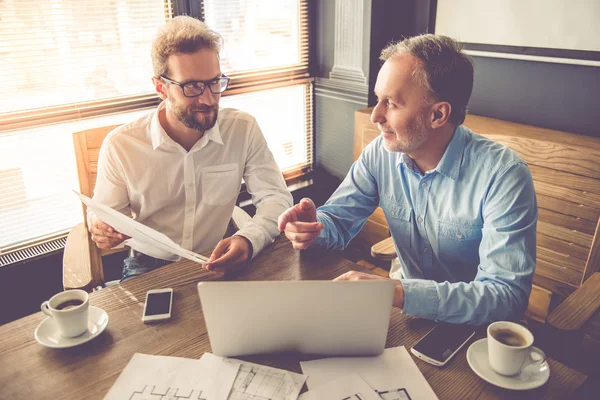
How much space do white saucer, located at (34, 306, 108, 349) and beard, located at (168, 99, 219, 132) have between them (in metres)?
0.78

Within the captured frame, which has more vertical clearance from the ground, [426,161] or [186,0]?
[186,0]

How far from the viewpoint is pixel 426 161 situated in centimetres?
153

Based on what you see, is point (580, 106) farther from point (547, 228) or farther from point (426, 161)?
point (426, 161)

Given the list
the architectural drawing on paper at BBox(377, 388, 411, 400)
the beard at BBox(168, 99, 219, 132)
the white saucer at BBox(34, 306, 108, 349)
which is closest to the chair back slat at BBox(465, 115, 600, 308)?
the beard at BBox(168, 99, 219, 132)

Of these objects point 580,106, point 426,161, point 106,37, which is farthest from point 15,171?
point 580,106

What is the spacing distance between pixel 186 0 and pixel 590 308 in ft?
7.38

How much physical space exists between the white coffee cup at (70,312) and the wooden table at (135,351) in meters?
Answer: 0.04

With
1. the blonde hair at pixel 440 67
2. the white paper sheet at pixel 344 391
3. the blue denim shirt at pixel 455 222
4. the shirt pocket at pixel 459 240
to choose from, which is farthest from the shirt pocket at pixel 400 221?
the white paper sheet at pixel 344 391

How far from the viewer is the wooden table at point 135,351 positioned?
956 millimetres

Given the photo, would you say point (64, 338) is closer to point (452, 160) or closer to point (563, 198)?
point (452, 160)

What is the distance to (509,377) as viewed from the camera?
965mm

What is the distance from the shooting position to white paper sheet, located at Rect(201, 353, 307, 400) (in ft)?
3.07

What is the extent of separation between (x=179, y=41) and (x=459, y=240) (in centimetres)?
112

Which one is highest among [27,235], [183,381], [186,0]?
[186,0]
